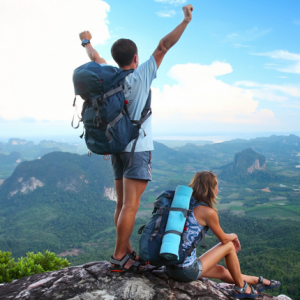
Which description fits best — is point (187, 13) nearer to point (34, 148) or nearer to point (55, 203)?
point (55, 203)

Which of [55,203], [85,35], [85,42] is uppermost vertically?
[85,35]

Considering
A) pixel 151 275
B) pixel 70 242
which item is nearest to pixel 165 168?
pixel 70 242

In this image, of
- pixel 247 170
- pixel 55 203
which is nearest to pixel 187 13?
pixel 55 203

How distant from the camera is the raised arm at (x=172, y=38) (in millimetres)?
2213

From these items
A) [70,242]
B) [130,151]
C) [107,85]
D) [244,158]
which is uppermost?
[107,85]

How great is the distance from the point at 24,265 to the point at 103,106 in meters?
3.64

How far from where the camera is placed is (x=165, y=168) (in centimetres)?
12769

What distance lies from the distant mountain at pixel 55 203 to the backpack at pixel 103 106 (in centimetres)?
4906

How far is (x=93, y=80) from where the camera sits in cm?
210

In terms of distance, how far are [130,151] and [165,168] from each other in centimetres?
12595

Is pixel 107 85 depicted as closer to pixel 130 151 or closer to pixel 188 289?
pixel 130 151

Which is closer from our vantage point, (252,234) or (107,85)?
(107,85)

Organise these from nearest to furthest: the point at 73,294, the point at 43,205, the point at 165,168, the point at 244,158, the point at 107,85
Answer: the point at 107,85 → the point at 73,294 → the point at 43,205 → the point at 244,158 → the point at 165,168

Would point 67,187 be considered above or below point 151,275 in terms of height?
below
